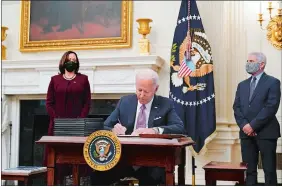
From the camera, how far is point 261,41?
22.0 feet

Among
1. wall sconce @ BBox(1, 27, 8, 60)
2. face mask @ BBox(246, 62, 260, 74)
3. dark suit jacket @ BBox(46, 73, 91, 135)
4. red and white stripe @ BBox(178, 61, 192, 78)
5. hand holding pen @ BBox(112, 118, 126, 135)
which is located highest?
wall sconce @ BBox(1, 27, 8, 60)

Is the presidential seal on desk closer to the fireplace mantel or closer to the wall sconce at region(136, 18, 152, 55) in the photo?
the fireplace mantel

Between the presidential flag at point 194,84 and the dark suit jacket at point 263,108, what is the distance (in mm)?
1057

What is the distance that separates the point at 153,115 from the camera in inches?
141

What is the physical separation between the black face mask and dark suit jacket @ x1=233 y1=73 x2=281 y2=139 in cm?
195

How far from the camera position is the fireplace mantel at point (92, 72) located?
6.82 m

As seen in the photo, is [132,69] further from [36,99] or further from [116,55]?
[36,99]

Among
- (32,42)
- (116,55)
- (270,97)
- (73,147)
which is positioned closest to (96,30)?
(116,55)

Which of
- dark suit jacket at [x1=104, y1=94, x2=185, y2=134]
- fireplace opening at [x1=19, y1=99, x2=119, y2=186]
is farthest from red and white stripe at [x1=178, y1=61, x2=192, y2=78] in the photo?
dark suit jacket at [x1=104, y1=94, x2=185, y2=134]

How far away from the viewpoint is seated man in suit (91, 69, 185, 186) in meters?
3.39

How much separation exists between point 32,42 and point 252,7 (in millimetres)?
3480

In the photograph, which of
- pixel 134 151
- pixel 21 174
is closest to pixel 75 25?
pixel 21 174

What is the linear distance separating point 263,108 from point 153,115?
201cm

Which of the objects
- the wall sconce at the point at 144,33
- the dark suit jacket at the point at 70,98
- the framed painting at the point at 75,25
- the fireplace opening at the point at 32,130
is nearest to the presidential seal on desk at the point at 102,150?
the dark suit jacket at the point at 70,98
